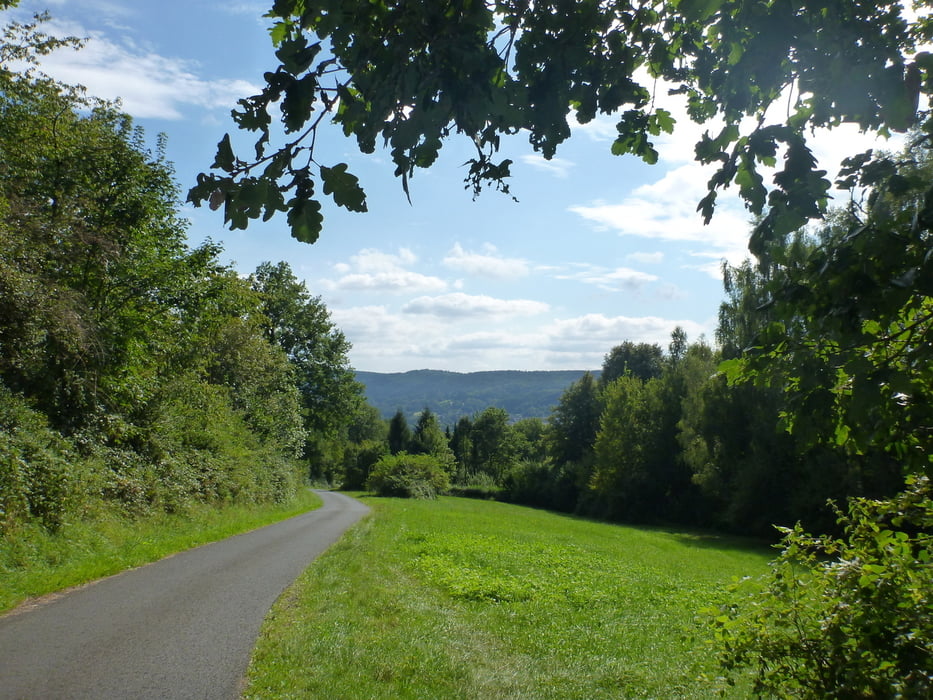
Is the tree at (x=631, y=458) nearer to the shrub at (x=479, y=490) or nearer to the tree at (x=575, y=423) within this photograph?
the tree at (x=575, y=423)

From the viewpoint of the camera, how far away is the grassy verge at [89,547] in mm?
8977

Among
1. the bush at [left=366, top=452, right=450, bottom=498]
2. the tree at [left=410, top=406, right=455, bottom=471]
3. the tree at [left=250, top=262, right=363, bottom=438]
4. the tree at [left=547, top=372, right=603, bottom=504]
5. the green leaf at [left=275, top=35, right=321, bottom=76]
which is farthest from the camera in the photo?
the tree at [left=410, top=406, right=455, bottom=471]

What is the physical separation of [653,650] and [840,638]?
4284mm

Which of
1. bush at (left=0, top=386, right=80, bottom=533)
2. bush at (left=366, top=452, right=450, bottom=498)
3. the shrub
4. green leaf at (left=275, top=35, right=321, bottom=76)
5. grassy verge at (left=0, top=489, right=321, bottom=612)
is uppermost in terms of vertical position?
green leaf at (left=275, top=35, right=321, bottom=76)

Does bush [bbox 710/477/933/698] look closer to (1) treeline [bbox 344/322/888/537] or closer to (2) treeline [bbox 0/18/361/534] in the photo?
(1) treeline [bbox 344/322/888/537]

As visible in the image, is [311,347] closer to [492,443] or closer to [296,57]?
[296,57]

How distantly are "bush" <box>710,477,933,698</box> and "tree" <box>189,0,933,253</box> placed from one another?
2097 millimetres

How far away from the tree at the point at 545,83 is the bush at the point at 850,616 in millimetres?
2097

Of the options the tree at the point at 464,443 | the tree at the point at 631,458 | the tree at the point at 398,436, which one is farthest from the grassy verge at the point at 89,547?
the tree at the point at 398,436

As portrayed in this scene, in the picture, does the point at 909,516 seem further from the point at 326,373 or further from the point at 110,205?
the point at 326,373

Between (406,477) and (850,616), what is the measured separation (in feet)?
179

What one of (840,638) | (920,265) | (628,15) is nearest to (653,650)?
(840,638)

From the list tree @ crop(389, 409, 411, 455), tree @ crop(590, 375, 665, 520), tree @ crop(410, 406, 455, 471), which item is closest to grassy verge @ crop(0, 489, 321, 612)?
tree @ crop(590, 375, 665, 520)

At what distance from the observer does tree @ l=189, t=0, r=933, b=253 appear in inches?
114
